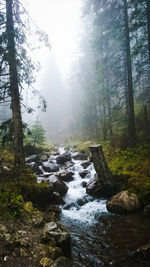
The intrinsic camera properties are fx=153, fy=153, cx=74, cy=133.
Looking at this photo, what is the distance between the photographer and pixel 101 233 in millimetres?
4613

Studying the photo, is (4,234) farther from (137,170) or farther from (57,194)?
(137,170)

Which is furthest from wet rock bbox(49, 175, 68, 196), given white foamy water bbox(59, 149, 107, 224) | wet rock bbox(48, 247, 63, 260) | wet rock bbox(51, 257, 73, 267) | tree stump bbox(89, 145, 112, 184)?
wet rock bbox(51, 257, 73, 267)

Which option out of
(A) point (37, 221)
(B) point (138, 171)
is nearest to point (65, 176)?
(B) point (138, 171)

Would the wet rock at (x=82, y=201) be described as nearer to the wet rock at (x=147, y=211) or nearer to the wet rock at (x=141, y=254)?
the wet rock at (x=147, y=211)

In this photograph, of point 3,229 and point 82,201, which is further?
point 82,201

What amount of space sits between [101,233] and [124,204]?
1.49 m

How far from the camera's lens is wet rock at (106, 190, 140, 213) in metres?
5.52

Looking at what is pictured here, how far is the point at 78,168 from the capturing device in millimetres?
11414

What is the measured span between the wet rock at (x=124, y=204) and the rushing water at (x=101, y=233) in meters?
0.23

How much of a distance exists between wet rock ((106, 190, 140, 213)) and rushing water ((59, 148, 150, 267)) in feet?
0.76

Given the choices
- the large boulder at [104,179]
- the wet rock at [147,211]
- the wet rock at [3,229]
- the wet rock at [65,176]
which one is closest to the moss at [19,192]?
the wet rock at [3,229]

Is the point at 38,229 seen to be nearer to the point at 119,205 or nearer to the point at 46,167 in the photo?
the point at 119,205

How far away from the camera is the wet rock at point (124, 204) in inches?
217

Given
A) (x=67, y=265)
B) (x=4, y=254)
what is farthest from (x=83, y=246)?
(x=4, y=254)
